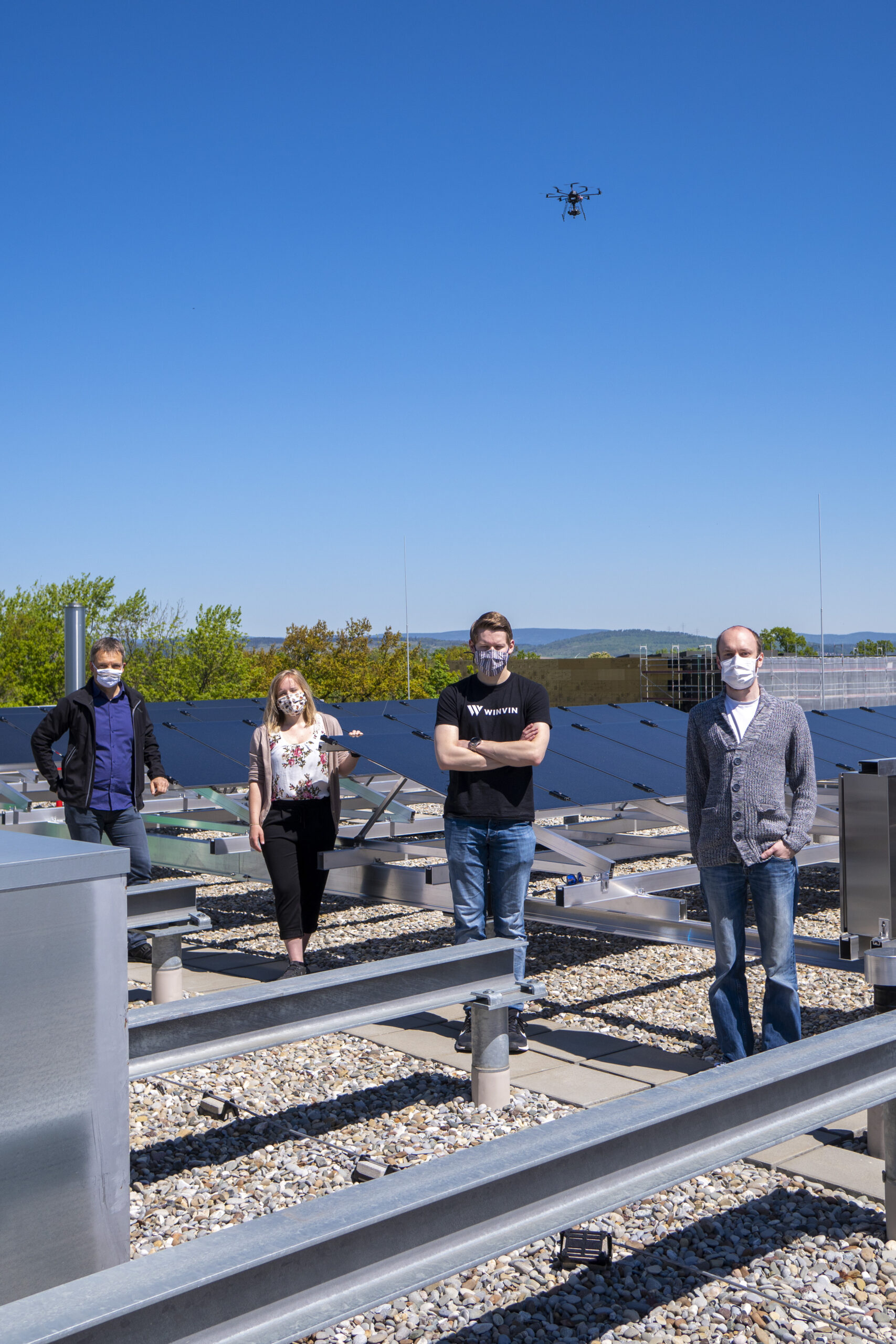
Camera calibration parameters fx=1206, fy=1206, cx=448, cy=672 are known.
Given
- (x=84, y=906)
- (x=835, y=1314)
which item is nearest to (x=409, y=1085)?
(x=835, y=1314)

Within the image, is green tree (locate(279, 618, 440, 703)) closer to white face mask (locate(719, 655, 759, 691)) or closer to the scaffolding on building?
the scaffolding on building

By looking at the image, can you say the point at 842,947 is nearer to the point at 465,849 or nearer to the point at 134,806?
the point at 465,849

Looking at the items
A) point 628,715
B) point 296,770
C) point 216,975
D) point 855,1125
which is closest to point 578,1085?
point 855,1125

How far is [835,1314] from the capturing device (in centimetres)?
313

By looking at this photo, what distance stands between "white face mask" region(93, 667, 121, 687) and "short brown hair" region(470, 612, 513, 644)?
253 centimetres

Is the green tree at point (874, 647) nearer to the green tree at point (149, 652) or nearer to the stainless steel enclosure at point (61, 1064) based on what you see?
the green tree at point (149, 652)

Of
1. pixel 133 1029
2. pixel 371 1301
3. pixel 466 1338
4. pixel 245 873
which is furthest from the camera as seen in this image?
pixel 245 873

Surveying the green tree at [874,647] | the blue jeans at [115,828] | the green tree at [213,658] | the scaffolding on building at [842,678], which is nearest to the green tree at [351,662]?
the green tree at [213,658]

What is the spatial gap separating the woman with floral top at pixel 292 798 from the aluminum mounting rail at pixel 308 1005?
1.82 metres

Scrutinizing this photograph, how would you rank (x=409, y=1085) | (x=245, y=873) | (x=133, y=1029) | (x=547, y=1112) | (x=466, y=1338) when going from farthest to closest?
1. (x=245, y=873)
2. (x=409, y=1085)
3. (x=547, y=1112)
4. (x=133, y=1029)
5. (x=466, y=1338)

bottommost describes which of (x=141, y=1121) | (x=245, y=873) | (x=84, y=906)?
(x=141, y=1121)

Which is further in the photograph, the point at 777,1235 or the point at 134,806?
the point at 134,806

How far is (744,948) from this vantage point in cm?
488

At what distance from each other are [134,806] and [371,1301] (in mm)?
5522
